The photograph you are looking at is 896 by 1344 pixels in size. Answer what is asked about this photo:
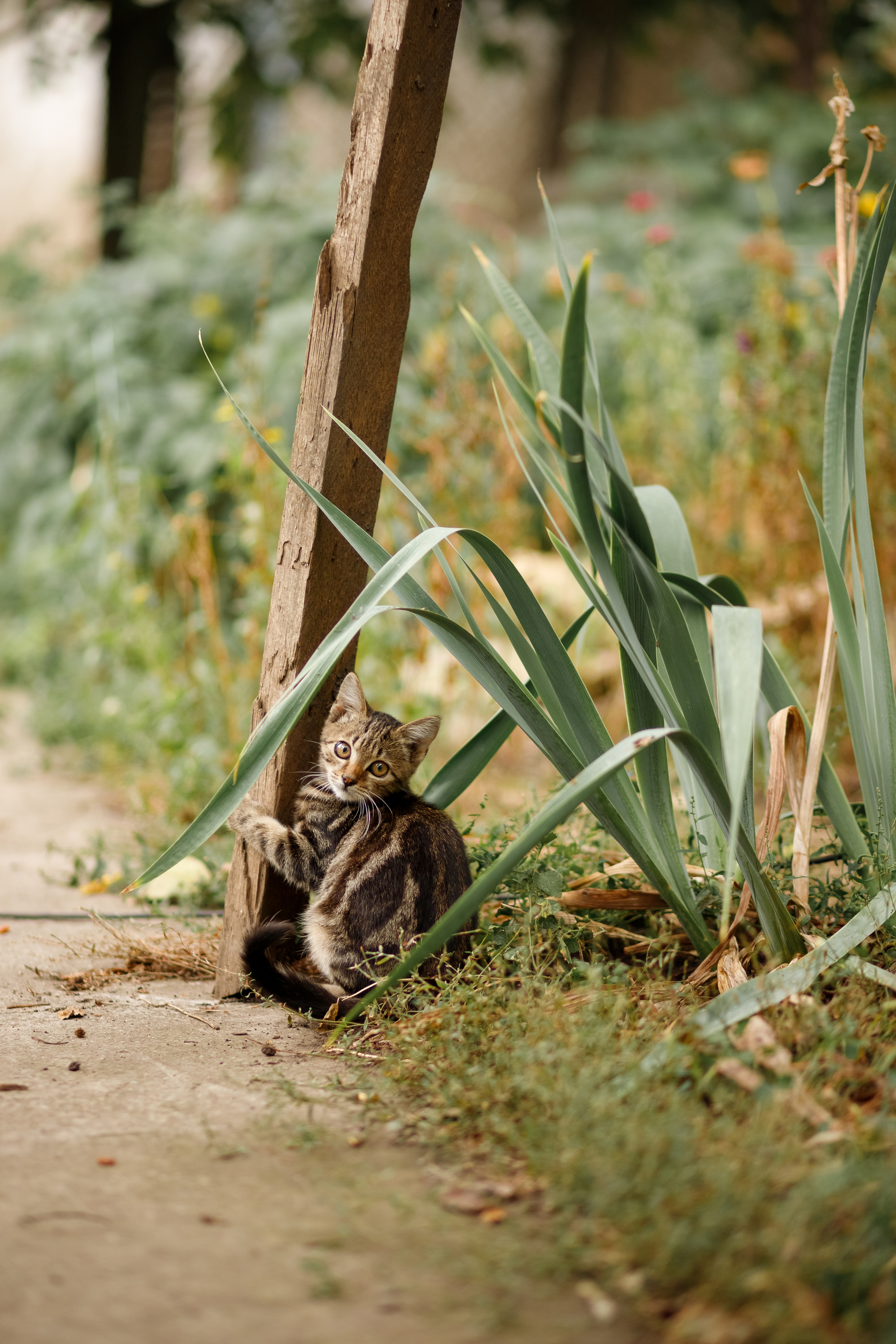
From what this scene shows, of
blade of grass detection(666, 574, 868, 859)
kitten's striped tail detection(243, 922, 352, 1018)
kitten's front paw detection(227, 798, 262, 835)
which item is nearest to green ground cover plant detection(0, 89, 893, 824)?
kitten's front paw detection(227, 798, 262, 835)

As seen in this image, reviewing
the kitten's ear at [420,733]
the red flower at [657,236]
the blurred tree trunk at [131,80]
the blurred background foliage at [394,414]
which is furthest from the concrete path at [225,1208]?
the blurred tree trunk at [131,80]

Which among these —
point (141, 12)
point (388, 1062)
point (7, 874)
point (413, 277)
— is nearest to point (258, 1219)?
point (388, 1062)

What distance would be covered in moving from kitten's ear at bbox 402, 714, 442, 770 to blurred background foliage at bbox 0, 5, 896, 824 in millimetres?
1175

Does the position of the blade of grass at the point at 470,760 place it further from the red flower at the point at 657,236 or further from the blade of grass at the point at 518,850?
the red flower at the point at 657,236

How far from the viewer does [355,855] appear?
2.16 m

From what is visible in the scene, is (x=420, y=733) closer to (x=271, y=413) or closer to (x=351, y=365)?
(x=351, y=365)

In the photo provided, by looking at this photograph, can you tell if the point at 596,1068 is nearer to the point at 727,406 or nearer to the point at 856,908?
the point at 856,908

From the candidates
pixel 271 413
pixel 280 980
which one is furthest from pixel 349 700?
pixel 271 413

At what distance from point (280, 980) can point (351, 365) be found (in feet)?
3.95

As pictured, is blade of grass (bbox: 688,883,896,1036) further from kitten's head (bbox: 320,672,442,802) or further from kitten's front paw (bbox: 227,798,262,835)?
kitten's front paw (bbox: 227,798,262,835)

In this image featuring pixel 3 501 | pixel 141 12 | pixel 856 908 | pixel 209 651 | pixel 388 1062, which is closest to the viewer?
pixel 388 1062

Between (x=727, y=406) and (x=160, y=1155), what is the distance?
372 cm

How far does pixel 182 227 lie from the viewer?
5973 millimetres

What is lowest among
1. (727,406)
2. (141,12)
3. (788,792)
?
(788,792)
